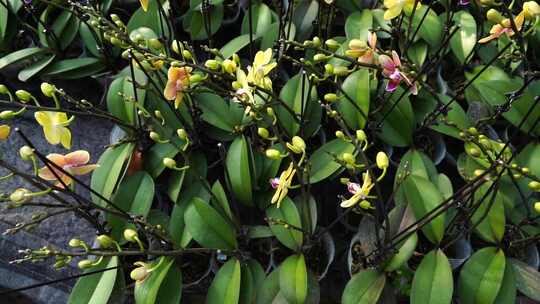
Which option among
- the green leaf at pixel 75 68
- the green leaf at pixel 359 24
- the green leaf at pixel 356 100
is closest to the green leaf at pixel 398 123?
the green leaf at pixel 356 100

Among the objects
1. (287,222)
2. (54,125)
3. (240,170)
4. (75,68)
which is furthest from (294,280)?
(75,68)

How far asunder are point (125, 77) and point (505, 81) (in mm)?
756

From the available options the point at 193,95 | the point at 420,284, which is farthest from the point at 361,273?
the point at 193,95

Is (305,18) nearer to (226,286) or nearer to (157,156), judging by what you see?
(157,156)

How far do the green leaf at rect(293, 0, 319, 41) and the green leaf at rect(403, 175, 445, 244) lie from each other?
17.1 inches

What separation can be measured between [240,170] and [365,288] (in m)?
0.30

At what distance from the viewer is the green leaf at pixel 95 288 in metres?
0.90

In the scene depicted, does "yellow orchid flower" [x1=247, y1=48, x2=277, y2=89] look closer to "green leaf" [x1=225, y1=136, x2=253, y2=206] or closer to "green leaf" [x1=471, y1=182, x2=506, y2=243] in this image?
"green leaf" [x1=225, y1=136, x2=253, y2=206]

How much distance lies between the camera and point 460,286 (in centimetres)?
92

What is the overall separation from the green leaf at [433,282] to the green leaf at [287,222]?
207 mm

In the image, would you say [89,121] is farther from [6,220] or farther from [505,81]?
[505,81]

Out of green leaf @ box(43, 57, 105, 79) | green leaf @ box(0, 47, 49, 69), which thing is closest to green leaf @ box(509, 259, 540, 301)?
green leaf @ box(43, 57, 105, 79)

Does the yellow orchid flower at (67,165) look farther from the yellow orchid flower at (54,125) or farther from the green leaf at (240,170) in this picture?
the green leaf at (240,170)

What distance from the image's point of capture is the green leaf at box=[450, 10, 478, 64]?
1.13m
